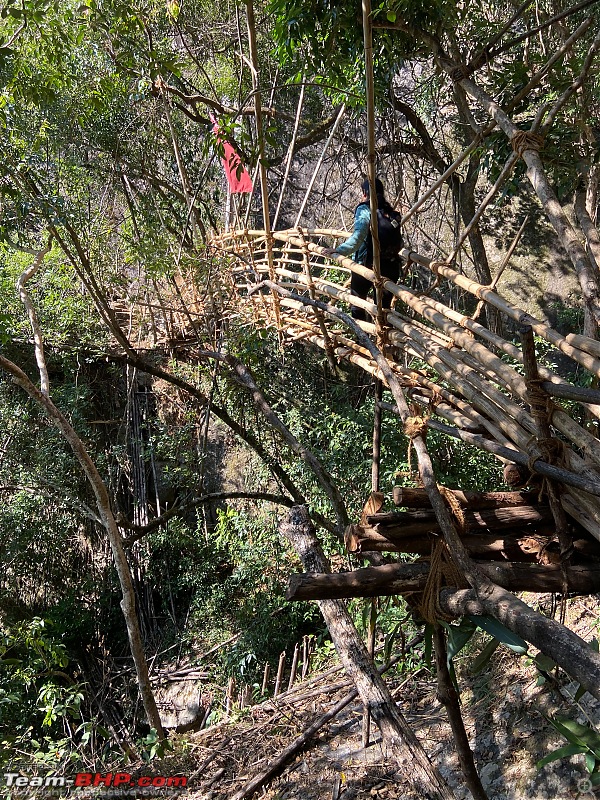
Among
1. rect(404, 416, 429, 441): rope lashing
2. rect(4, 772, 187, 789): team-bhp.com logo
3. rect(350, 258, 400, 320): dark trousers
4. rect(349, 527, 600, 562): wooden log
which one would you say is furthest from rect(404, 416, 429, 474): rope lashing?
rect(4, 772, 187, 789): team-bhp.com logo

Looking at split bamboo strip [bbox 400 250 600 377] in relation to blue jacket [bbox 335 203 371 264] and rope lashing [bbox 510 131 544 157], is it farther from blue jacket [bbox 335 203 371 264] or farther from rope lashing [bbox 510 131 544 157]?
blue jacket [bbox 335 203 371 264]

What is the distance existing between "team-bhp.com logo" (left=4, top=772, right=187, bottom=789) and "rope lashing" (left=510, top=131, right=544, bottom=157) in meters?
2.83

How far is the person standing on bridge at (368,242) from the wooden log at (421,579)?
196cm

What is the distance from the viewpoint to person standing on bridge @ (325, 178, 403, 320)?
3.46 metres

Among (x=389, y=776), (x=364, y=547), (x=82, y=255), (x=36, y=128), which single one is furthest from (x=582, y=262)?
(x=36, y=128)

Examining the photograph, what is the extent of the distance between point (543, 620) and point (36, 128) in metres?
4.31

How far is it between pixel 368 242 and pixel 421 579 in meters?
2.40

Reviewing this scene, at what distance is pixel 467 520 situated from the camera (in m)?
1.73

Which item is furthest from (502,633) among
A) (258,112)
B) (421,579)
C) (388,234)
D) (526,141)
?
(388,234)

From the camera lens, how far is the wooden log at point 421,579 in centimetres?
154

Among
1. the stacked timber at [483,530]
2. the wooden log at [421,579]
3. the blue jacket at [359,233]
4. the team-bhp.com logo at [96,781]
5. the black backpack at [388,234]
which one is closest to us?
the wooden log at [421,579]

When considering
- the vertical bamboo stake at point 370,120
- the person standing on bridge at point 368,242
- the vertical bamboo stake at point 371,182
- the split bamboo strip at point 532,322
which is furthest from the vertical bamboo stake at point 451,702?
the person standing on bridge at point 368,242

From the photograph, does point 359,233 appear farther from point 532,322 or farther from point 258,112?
point 532,322

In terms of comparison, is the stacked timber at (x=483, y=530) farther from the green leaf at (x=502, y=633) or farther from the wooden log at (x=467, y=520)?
the green leaf at (x=502, y=633)
